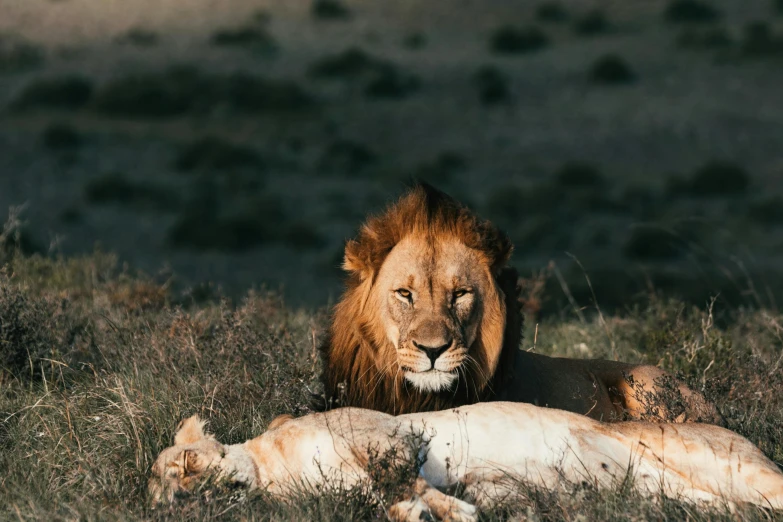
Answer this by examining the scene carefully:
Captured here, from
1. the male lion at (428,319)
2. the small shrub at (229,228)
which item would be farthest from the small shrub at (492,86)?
the male lion at (428,319)

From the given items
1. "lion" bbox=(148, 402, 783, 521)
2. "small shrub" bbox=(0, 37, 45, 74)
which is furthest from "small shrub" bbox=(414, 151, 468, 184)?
"lion" bbox=(148, 402, 783, 521)

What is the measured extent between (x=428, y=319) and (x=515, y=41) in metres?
27.4

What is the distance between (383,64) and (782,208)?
35.9ft

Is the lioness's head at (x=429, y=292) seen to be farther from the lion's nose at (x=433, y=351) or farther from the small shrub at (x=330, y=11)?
the small shrub at (x=330, y=11)

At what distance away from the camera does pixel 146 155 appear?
2641 centimetres

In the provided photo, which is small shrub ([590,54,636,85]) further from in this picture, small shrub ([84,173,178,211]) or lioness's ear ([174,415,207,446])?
lioness's ear ([174,415,207,446])

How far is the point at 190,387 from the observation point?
17.5ft

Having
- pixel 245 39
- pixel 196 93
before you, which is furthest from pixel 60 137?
pixel 245 39

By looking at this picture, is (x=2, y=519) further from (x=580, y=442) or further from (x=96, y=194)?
(x=96, y=194)

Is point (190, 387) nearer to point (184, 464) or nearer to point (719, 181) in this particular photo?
point (184, 464)

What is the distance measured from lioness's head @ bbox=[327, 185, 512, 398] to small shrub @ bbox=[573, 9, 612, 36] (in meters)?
27.9

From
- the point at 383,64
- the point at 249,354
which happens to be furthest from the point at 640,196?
the point at 249,354

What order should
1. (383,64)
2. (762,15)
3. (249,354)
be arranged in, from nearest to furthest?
(249,354) → (383,64) → (762,15)

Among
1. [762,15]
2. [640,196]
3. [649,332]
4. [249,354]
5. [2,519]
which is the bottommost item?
[640,196]
